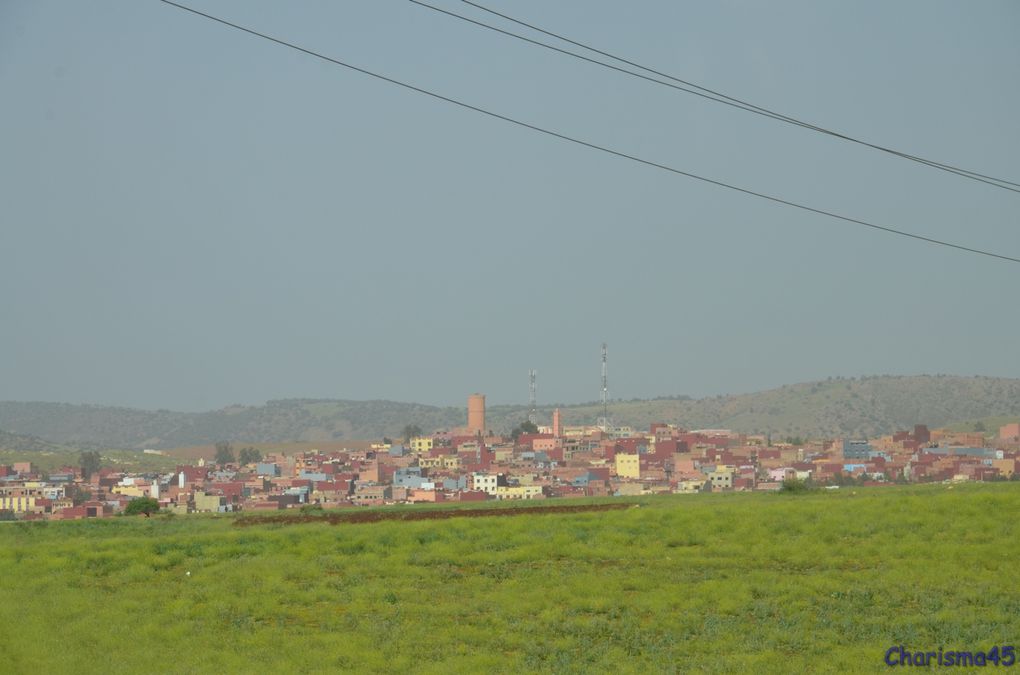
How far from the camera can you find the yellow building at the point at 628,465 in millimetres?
122375

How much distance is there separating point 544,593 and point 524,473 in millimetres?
98711

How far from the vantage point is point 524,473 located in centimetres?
11856

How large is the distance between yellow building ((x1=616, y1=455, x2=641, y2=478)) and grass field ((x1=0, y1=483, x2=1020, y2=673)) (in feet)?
312

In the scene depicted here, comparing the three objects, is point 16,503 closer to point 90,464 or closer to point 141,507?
point 141,507

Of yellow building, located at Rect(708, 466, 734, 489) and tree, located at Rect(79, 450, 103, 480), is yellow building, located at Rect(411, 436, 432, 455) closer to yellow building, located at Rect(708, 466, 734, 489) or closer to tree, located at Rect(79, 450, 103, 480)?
tree, located at Rect(79, 450, 103, 480)

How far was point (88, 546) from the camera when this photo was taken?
26312 millimetres

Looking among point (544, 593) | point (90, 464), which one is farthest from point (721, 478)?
point (90, 464)

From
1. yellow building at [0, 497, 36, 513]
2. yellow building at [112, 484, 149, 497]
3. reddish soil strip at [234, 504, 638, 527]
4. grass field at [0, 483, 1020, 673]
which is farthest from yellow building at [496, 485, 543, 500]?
grass field at [0, 483, 1020, 673]

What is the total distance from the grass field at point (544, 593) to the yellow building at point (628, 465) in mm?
95239

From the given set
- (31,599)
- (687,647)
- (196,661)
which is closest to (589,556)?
(687,647)

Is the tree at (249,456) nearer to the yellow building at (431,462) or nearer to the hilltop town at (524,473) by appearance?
the hilltop town at (524,473)

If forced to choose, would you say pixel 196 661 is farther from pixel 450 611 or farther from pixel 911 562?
pixel 911 562

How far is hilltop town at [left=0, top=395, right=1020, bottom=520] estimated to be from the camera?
9112cm

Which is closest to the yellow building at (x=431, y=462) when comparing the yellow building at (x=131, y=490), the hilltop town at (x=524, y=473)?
the hilltop town at (x=524, y=473)
